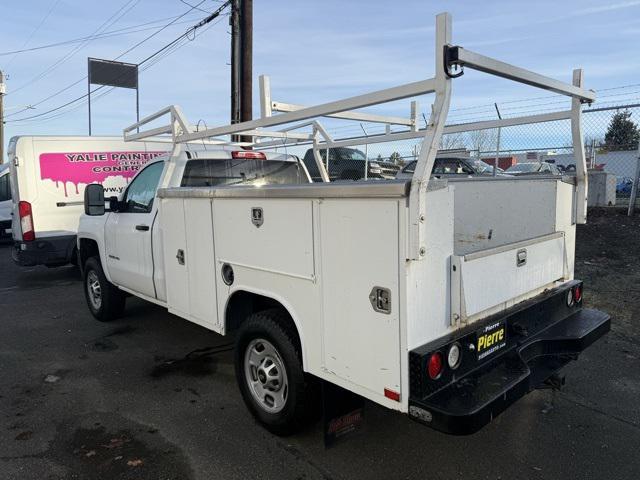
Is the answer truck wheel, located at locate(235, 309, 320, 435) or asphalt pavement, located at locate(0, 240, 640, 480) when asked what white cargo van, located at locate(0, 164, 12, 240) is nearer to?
asphalt pavement, located at locate(0, 240, 640, 480)

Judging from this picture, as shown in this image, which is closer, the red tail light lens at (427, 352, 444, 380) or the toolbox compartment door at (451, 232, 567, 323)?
the red tail light lens at (427, 352, 444, 380)

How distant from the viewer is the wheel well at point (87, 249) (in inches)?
256

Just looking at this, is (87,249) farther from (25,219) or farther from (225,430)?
(225,430)

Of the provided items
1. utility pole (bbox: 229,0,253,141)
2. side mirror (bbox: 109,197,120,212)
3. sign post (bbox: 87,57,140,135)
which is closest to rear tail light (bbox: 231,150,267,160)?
side mirror (bbox: 109,197,120,212)

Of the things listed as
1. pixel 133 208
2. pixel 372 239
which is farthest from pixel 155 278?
pixel 372 239

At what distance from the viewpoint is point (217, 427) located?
12.1 ft

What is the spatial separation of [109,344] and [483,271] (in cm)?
430

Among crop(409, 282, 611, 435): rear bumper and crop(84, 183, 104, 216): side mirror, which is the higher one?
crop(84, 183, 104, 216): side mirror

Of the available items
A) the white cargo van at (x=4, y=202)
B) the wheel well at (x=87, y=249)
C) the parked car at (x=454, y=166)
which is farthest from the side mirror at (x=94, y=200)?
the white cargo van at (x=4, y=202)

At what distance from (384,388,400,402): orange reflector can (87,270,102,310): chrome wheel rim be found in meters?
4.82

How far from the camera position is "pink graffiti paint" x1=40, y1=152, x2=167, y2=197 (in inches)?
363

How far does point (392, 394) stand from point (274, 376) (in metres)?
1.11

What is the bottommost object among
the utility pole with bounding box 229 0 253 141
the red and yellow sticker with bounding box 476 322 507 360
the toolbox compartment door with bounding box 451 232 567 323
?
the red and yellow sticker with bounding box 476 322 507 360

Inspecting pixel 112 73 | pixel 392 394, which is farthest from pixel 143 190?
pixel 112 73
